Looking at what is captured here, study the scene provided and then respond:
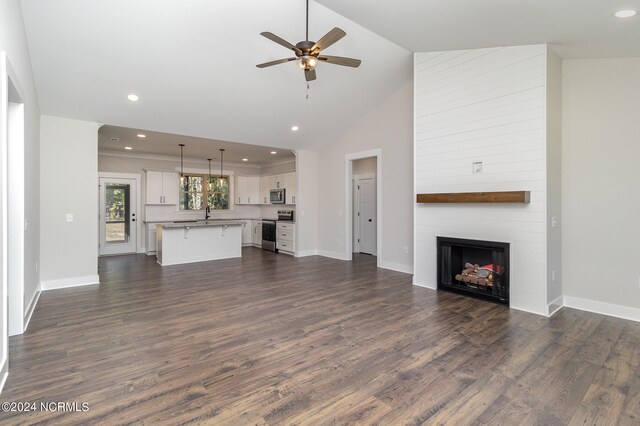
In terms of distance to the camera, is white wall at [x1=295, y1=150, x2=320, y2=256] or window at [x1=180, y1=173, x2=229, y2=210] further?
window at [x1=180, y1=173, x2=229, y2=210]

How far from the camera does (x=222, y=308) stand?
3824mm

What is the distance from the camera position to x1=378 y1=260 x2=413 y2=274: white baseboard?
5.79 metres

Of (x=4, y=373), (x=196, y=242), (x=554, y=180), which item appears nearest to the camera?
(x=4, y=373)

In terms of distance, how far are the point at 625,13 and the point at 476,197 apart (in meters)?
2.10

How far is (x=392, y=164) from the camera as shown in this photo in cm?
605

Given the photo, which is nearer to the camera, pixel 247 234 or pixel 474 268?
pixel 474 268

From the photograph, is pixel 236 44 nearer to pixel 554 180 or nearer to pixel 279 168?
pixel 554 180

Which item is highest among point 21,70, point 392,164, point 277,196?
point 21,70

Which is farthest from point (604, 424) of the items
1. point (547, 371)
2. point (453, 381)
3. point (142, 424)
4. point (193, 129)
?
point (193, 129)

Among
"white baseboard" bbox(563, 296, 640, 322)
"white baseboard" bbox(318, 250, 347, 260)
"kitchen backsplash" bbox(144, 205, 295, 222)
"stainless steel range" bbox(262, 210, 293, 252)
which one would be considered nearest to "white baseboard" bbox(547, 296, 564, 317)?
"white baseboard" bbox(563, 296, 640, 322)

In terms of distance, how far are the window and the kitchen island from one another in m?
2.03

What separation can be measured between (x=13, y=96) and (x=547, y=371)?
492 cm

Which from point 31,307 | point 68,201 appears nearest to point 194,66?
point 68,201

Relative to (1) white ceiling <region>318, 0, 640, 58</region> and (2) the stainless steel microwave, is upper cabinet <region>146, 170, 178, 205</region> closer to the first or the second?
(2) the stainless steel microwave
